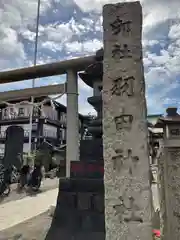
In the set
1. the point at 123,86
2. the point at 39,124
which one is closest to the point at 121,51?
the point at 123,86

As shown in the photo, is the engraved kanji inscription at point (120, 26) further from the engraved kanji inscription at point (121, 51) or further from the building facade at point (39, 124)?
the building facade at point (39, 124)

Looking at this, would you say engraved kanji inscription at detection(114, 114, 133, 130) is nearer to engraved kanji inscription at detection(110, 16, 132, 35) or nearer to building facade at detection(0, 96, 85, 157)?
engraved kanji inscription at detection(110, 16, 132, 35)

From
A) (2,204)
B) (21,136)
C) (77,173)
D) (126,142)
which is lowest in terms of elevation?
(2,204)

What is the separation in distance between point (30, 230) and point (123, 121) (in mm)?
3931

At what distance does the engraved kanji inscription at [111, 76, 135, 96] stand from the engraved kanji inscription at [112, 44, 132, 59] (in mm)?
264

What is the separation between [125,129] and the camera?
2.49 m

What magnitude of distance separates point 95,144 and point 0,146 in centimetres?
2100

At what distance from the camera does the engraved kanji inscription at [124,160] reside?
2416 millimetres

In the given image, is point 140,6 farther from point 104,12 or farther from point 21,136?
point 21,136

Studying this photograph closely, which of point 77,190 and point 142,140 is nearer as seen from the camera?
point 142,140

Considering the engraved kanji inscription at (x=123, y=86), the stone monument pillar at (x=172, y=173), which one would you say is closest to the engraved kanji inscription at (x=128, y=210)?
→ the stone monument pillar at (x=172, y=173)

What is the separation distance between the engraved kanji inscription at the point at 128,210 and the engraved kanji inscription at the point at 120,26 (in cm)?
185

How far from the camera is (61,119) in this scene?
25.5m

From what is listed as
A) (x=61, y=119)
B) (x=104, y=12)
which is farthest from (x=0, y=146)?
(x=104, y=12)
